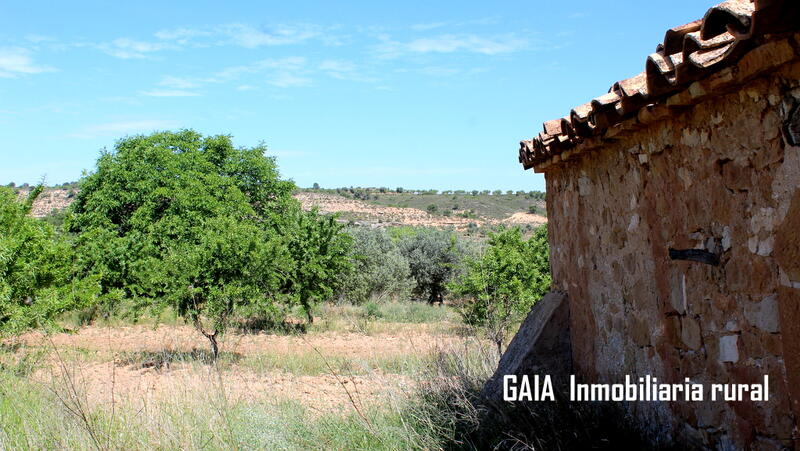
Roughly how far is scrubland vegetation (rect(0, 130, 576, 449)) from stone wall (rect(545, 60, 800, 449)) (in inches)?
39.6

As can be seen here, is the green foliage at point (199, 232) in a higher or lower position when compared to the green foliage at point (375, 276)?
higher

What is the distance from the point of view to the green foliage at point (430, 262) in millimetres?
25016

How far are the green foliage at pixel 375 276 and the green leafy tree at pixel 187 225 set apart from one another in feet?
10.6

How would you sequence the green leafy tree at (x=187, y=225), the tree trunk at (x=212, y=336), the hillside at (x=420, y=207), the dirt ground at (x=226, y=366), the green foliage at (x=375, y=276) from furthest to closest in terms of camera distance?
the hillside at (x=420, y=207)
the green foliage at (x=375, y=276)
the green leafy tree at (x=187, y=225)
the tree trunk at (x=212, y=336)
the dirt ground at (x=226, y=366)

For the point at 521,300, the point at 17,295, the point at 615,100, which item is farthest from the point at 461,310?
the point at 615,100

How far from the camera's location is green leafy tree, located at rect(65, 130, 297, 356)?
11969mm

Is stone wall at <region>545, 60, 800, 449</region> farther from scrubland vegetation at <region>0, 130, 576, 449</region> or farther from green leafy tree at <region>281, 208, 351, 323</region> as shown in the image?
green leafy tree at <region>281, 208, 351, 323</region>

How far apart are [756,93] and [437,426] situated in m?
2.95

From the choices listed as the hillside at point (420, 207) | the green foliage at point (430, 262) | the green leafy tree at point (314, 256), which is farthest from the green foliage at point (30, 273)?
the hillside at point (420, 207)

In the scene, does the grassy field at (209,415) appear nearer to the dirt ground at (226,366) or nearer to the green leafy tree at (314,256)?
the dirt ground at (226,366)

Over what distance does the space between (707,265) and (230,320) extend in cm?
1154

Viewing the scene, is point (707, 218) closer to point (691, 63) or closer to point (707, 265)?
point (707, 265)

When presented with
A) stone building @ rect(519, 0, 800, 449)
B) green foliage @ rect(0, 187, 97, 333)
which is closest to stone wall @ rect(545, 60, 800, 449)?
stone building @ rect(519, 0, 800, 449)

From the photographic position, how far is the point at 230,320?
43.5ft
